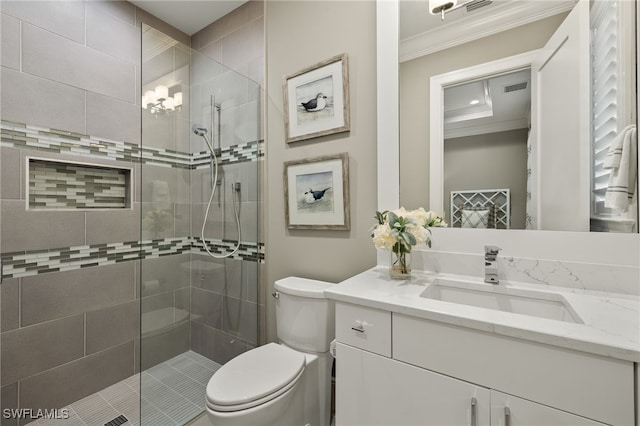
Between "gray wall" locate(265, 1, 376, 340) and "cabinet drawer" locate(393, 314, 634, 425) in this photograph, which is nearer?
"cabinet drawer" locate(393, 314, 634, 425)

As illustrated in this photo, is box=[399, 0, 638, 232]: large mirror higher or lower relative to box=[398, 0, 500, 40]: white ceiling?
lower

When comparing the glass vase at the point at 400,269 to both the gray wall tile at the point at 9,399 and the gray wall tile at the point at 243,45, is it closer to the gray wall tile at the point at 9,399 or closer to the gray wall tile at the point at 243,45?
the gray wall tile at the point at 243,45

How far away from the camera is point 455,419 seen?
0.82 meters

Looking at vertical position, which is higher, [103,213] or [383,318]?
[103,213]

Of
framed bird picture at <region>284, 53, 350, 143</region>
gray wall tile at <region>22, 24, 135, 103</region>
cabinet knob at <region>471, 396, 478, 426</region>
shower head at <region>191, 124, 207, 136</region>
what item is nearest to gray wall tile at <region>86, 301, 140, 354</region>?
shower head at <region>191, 124, 207, 136</region>

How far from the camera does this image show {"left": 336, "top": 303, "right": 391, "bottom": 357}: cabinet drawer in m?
0.95

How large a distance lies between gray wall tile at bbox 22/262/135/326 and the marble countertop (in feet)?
5.44

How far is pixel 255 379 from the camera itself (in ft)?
3.83

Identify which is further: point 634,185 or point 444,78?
point 444,78

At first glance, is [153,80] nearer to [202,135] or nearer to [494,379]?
[202,135]

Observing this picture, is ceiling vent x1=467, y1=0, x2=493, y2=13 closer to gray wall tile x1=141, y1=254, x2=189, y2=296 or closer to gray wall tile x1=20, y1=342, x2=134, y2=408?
gray wall tile x1=141, y1=254, x2=189, y2=296

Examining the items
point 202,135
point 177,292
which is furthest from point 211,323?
point 202,135

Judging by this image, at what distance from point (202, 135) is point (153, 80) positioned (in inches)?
14.4

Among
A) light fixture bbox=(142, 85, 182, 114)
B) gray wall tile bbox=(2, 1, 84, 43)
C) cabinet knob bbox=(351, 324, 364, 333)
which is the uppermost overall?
gray wall tile bbox=(2, 1, 84, 43)
